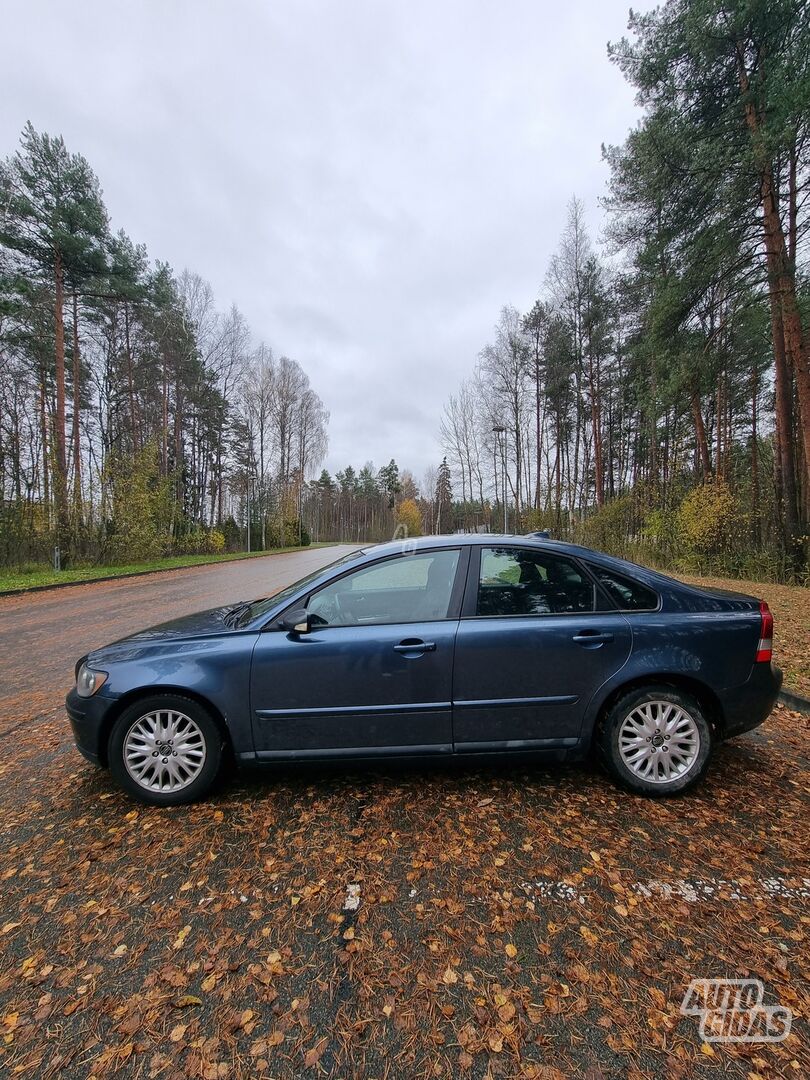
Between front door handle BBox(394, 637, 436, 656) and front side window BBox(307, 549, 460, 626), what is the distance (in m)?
0.16

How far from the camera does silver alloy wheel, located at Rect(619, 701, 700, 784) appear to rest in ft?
8.99

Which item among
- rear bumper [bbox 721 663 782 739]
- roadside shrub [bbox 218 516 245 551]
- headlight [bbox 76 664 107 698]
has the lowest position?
rear bumper [bbox 721 663 782 739]

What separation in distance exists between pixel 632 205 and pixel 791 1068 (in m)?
16.6

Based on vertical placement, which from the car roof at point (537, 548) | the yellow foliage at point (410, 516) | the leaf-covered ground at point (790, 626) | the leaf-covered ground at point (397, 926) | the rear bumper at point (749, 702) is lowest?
the leaf-covered ground at point (397, 926)

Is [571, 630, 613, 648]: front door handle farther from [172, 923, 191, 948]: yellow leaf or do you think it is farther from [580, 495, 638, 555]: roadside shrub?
[580, 495, 638, 555]: roadside shrub

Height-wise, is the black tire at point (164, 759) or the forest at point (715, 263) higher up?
the forest at point (715, 263)

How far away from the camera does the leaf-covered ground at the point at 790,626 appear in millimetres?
4629

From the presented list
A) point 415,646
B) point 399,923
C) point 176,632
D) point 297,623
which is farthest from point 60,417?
point 399,923

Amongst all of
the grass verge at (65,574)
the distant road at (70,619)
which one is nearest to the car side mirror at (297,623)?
the distant road at (70,619)

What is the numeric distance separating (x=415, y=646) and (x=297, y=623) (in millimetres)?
722

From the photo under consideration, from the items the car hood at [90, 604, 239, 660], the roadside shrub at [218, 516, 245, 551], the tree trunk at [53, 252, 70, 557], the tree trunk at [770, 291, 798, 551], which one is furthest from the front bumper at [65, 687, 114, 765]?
→ the roadside shrub at [218, 516, 245, 551]

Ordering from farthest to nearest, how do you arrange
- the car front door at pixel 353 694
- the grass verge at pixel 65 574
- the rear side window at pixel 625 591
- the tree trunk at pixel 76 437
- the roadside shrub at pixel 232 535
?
the roadside shrub at pixel 232 535
the tree trunk at pixel 76 437
the grass verge at pixel 65 574
the rear side window at pixel 625 591
the car front door at pixel 353 694

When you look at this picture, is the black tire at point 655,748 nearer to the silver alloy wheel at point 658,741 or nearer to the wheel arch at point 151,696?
the silver alloy wheel at point 658,741

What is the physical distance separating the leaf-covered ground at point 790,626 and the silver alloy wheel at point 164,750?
514cm
